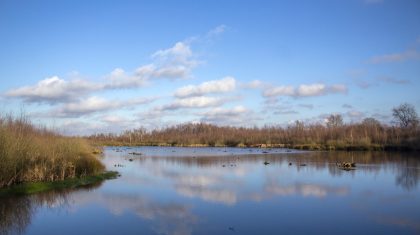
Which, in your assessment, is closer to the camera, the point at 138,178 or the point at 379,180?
the point at 379,180

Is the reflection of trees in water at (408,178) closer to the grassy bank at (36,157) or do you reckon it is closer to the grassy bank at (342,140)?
the grassy bank at (36,157)

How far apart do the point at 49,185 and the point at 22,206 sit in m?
4.70

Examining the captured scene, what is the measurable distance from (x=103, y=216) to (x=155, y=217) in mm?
1906

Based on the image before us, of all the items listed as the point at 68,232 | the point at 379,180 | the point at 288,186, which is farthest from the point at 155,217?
the point at 379,180

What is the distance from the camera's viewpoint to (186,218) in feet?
44.8

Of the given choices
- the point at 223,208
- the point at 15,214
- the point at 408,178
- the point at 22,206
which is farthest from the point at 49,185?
the point at 408,178

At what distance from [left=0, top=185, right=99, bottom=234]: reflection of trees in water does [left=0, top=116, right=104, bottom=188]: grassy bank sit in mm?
1549

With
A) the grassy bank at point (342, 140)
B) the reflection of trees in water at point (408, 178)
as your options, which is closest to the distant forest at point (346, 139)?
the grassy bank at point (342, 140)

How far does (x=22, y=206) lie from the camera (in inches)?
613

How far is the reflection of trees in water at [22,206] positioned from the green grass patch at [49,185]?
0.61 m

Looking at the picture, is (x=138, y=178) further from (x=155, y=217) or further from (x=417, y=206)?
(x=417, y=206)

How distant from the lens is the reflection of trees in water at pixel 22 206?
12.7 metres

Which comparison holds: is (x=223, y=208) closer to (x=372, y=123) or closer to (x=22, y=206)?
(x=22, y=206)

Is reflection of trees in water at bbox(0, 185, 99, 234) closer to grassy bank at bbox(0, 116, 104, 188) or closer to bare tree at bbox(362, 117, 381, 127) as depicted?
grassy bank at bbox(0, 116, 104, 188)
